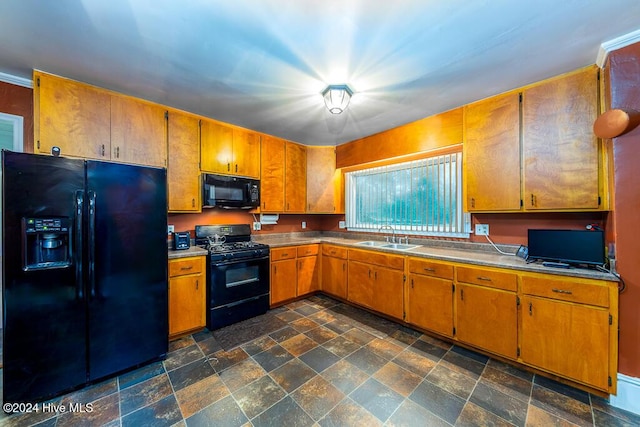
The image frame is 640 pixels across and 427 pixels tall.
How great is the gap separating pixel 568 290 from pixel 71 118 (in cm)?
427

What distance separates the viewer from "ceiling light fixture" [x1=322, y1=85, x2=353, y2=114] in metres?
2.17

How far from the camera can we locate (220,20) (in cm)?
147

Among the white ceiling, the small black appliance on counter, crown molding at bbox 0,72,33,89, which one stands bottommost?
the small black appliance on counter

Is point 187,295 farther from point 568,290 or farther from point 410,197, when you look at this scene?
point 568,290

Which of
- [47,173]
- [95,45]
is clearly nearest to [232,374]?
[47,173]

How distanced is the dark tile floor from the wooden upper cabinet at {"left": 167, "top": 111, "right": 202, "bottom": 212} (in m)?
1.50

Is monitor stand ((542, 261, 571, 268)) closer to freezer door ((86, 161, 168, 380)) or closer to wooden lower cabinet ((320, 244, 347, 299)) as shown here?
wooden lower cabinet ((320, 244, 347, 299))

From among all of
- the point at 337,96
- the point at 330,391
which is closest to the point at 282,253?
the point at 330,391

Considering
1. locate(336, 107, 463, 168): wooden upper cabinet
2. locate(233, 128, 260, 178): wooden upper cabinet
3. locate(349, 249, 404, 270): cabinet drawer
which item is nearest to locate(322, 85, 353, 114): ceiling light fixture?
locate(336, 107, 463, 168): wooden upper cabinet

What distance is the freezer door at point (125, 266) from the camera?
6.06 feet

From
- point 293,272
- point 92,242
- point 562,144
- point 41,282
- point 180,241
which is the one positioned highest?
point 562,144

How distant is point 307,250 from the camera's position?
3.65 m

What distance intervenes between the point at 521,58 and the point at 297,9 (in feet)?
5.58

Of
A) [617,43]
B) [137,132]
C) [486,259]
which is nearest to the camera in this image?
[617,43]
